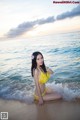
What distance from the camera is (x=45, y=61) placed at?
2402 millimetres

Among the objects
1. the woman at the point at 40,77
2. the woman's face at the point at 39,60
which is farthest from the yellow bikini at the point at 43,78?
the woman's face at the point at 39,60

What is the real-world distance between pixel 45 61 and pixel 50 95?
1.23ft

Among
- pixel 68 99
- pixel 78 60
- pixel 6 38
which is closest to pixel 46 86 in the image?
pixel 68 99

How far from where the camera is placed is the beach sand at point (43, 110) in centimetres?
214

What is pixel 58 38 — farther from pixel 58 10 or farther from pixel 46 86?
pixel 46 86

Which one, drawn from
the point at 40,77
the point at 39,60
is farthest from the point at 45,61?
the point at 40,77

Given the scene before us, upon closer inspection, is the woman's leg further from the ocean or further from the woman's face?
the woman's face

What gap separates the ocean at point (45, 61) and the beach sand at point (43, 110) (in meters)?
0.09

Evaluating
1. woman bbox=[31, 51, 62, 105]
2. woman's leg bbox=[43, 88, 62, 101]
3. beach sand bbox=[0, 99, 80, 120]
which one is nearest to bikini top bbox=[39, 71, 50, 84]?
woman bbox=[31, 51, 62, 105]

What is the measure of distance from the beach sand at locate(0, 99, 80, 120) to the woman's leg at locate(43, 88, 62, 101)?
0.04m

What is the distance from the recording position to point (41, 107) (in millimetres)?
2289

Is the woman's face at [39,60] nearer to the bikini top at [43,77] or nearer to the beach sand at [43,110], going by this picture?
the bikini top at [43,77]

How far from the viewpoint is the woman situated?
2352 millimetres

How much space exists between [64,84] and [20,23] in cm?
84
